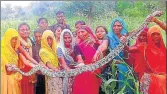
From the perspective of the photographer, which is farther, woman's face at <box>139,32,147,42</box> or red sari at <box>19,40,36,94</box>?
red sari at <box>19,40,36,94</box>

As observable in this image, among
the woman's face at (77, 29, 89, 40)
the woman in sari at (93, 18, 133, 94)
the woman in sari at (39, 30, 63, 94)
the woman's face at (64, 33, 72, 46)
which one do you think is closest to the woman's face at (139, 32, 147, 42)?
the woman in sari at (93, 18, 133, 94)

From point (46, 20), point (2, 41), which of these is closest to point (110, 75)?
point (46, 20)

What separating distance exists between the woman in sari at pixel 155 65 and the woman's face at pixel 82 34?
44 centimetres

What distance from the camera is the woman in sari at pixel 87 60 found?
324 cm

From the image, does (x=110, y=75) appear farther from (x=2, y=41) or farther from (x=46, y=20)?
(x=2, y=41)

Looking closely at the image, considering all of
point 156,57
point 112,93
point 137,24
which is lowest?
point 112,93

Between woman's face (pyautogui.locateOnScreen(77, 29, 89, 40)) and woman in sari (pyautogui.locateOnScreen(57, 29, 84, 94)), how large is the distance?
59mm

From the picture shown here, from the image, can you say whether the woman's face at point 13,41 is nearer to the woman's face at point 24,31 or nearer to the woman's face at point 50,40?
the woman's face at point 24,31

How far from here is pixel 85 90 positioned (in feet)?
10.7

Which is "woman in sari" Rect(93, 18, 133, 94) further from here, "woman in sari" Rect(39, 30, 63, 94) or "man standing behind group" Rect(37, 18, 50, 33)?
"man standing behind group" Rect(37, 18, 50, 33)

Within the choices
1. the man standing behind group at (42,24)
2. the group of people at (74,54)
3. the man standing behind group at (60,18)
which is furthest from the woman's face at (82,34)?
the man standing behind group at (42,24)

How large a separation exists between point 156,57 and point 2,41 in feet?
3.64

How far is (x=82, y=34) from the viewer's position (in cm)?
325

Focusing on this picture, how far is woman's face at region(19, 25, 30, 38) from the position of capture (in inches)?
129
